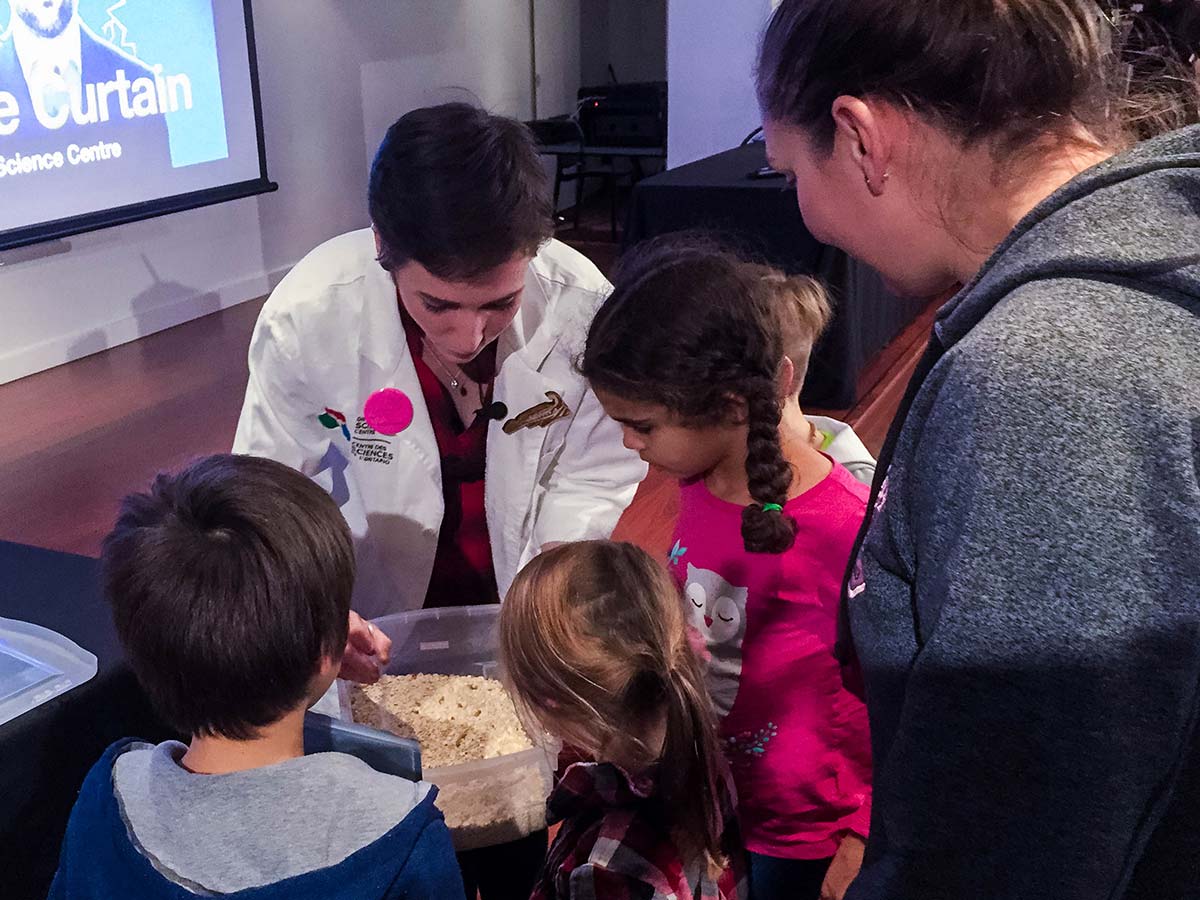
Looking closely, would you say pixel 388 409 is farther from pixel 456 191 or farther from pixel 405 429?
pixel 456 191

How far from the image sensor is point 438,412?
4.73 ft

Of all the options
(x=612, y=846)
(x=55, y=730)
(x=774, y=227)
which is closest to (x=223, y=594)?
(x=55, y=730)

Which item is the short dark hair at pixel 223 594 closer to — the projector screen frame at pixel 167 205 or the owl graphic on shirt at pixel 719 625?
the owl graphic on shirt at pixel 719 625

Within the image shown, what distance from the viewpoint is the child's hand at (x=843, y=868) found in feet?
3.43

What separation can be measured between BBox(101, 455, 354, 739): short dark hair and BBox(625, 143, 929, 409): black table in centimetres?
272

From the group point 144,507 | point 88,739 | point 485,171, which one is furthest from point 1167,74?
point 88,739

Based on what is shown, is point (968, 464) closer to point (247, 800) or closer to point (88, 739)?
point (247, 800)

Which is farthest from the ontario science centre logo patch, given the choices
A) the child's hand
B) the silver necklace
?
the child's hand

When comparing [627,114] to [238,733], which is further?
[627,114]

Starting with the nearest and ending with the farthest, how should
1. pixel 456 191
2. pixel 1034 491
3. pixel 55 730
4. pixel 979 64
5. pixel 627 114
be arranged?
pixel 1034 491 → pixel 979 64 → pixel 55 730 → pixel 456 191 → pixel 627 114

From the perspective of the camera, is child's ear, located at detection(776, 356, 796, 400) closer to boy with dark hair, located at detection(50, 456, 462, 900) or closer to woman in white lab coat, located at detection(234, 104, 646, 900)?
woman in white lab coat, located at detection(234, 104, 646, 900)

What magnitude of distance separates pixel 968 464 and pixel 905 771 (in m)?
0.18

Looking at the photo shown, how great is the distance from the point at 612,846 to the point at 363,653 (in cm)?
41

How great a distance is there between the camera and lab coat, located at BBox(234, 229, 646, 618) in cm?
136
